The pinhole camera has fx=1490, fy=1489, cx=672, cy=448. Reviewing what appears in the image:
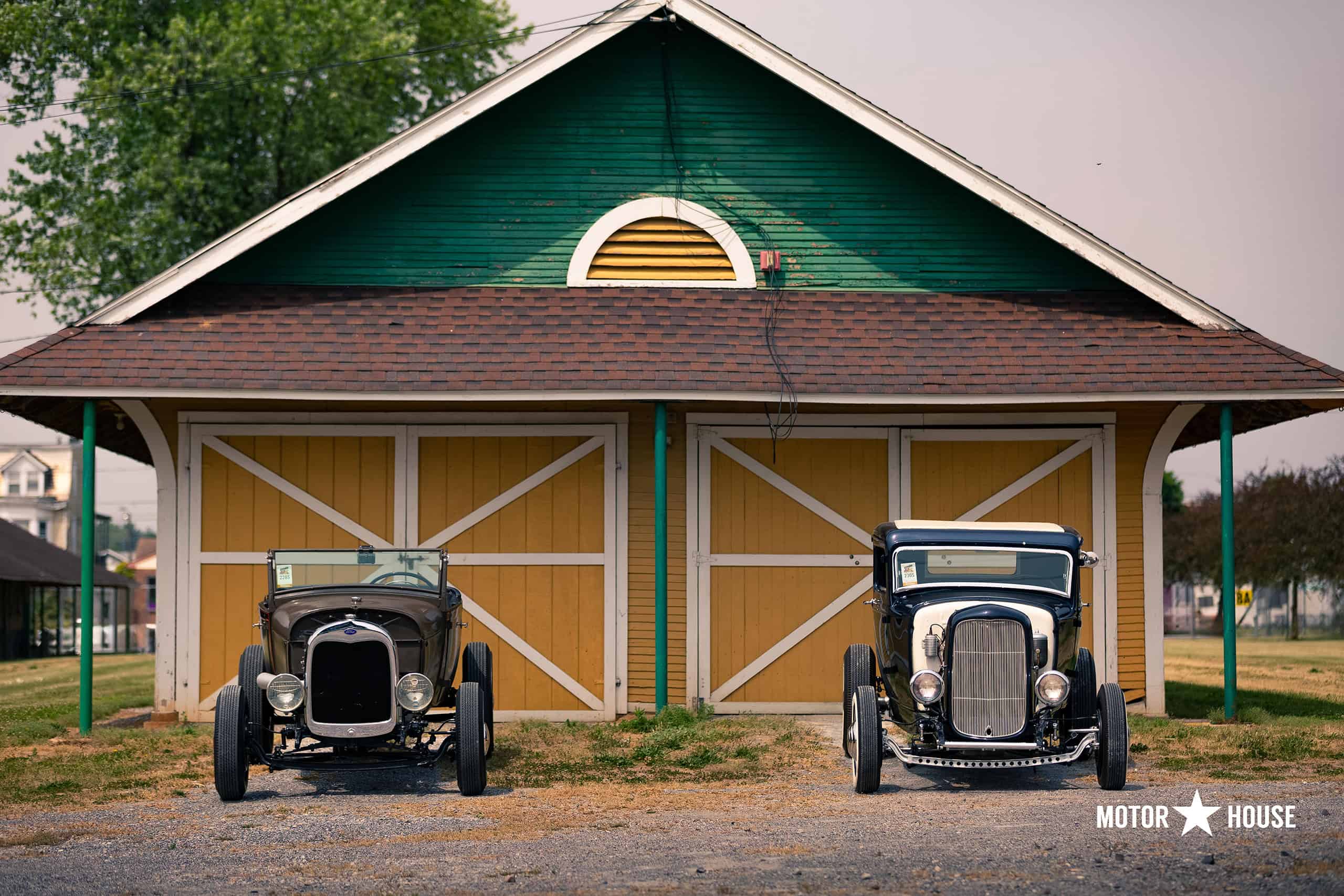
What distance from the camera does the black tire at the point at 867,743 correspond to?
9883 mm

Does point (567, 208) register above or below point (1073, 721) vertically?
above

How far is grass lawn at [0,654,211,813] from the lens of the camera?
10.5 m

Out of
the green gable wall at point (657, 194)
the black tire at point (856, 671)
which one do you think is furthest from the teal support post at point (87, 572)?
the black tire at point (856, 671)

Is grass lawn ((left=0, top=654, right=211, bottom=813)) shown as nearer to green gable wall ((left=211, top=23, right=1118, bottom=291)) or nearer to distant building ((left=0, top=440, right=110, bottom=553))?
green gable wall ((left=211, top=23, right=1118, bottom=291))

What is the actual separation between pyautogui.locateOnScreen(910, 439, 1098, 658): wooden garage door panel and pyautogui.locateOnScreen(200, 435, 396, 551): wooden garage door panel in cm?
530

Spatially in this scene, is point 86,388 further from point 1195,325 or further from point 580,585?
point 1195,325

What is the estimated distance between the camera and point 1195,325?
48.2ft

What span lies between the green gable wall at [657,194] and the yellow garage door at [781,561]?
1879mm

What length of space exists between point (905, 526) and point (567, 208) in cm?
596

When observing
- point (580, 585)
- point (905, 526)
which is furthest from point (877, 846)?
point (580, 585)

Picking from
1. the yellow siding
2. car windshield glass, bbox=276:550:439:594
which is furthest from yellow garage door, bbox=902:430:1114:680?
car windshield glass, bbox=276:550:439:594

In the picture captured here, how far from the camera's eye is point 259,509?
14.8 m

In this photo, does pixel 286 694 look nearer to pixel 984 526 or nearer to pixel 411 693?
pixel 411 693

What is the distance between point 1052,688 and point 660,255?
23.4ft
